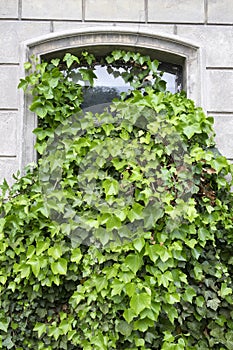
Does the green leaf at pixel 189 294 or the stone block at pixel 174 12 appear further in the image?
Answer: the stone block at pixel 174 12

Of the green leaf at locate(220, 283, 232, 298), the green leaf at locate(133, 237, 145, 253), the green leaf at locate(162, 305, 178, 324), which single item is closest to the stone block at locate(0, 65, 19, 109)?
the green leaf at locate(133, 237, 145, 253)

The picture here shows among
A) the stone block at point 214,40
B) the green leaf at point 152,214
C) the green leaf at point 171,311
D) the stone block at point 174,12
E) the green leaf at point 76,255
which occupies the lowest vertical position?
the green leaf at point 171,311

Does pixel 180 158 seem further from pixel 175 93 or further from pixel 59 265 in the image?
pixel 59 265

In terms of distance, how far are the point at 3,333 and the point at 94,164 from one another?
51.8 inches

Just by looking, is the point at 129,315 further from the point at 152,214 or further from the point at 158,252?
the point at 152,214

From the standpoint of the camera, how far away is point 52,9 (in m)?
4.02

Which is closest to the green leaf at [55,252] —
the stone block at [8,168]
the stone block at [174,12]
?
the stone block at [8,168]

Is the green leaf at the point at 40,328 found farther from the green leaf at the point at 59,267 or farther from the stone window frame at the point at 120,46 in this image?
the stone window frame at the point at 120,46

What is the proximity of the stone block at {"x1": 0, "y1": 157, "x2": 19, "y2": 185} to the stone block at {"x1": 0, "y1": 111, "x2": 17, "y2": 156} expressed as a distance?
0.05 metres

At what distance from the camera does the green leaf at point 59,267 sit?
3.42m

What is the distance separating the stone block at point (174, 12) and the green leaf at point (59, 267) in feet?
6.51

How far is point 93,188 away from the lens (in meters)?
3.62

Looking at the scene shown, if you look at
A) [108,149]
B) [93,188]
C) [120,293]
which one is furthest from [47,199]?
[120,293]

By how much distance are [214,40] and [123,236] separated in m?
1.73
